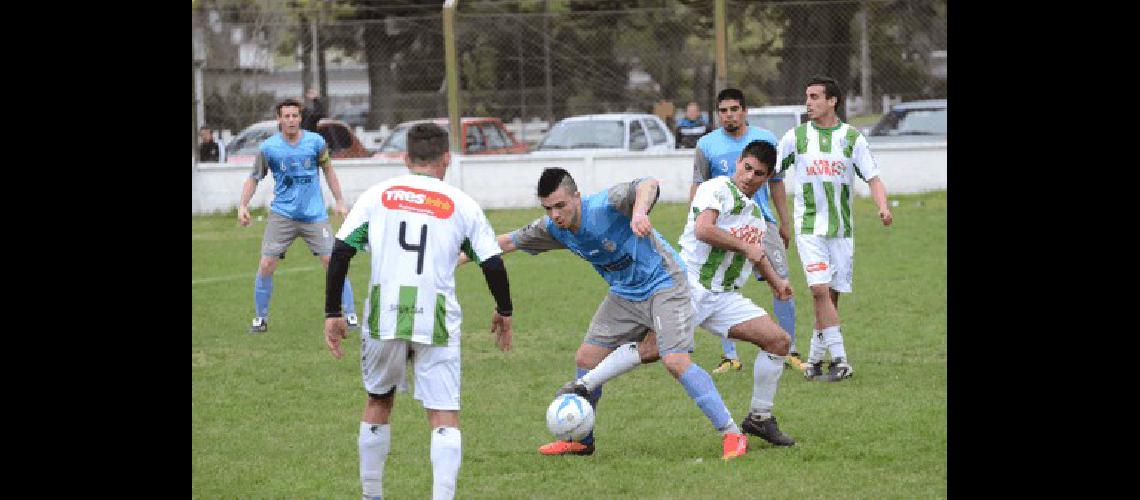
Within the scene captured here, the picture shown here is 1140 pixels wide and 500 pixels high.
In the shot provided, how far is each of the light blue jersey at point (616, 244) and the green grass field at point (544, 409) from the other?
0.93 m

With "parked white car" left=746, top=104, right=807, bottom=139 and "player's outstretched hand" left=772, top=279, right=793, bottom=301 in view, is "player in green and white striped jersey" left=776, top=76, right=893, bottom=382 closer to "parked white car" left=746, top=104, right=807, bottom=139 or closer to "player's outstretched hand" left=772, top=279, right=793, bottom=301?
"player's outstretched hand" left=772, top=279, right=793, bottom=301

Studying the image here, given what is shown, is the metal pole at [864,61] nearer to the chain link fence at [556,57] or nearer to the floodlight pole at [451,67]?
the chain link fence at [556,57]

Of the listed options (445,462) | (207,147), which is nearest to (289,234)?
(445,462)

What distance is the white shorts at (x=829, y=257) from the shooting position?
10641mm

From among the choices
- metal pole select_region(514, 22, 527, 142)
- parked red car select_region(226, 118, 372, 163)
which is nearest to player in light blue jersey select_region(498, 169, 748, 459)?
metal pole select_region(514, 22, 527, 142)

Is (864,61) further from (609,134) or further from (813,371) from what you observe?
(813,371)

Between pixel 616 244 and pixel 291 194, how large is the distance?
20.5 ft

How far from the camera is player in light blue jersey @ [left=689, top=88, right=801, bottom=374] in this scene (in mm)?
10719

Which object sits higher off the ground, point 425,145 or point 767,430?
point 425,145

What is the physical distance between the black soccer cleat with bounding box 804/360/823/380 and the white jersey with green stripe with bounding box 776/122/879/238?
3.00 feet

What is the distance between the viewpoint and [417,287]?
6629mm

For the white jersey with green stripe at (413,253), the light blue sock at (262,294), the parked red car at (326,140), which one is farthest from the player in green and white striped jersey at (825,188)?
the parked red car at (326,140)

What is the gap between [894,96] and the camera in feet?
78.8
